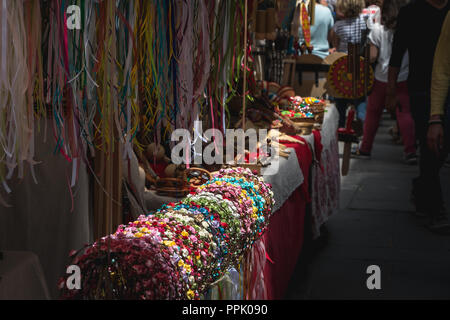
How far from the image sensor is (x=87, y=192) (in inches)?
99.0

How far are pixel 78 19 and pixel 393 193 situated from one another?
4.63 meters

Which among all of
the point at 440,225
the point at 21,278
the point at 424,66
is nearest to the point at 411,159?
the point at 440,225

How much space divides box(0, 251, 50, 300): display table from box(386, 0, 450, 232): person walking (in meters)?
2.93

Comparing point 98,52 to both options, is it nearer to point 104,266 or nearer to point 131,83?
point 131,83

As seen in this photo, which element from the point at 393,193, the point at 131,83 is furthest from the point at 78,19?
the point at 393,193

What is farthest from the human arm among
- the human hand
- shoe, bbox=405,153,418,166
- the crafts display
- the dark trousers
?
shoe, bbox=405,153,418,166

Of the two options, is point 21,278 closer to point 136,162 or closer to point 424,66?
point 136,162

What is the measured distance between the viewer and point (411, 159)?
7262 mm

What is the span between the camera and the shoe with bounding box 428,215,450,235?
4.58 metres

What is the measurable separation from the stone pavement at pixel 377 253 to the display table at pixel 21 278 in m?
1.69

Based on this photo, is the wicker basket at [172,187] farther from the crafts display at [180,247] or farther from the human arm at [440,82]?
the human arm at [440,82]

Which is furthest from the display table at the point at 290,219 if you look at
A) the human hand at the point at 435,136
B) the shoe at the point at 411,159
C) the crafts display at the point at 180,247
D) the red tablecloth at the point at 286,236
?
the shoe at the point at 411,159

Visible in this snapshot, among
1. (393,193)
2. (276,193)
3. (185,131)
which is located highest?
(185,131)

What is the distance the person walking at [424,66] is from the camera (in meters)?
4.37
